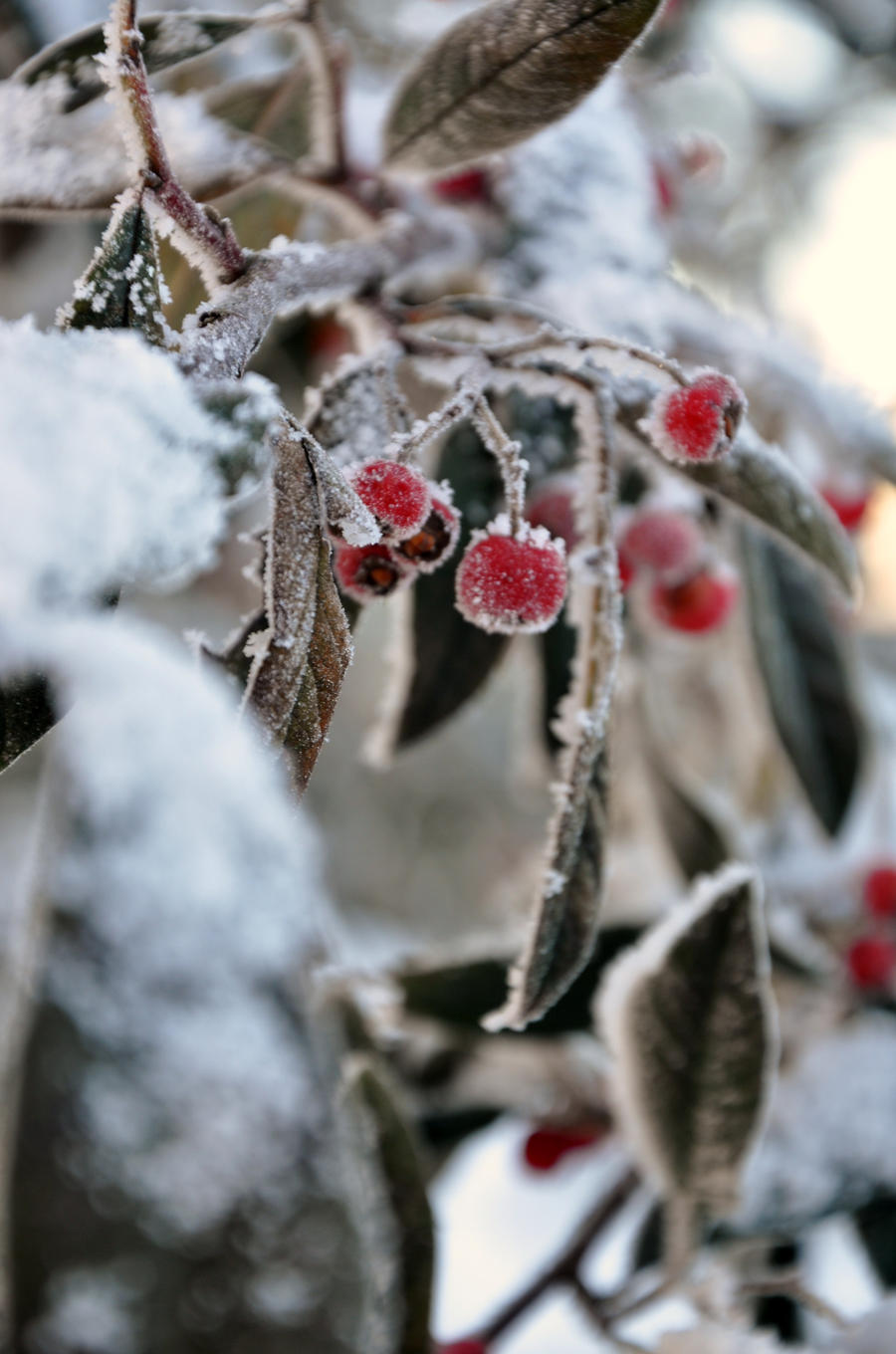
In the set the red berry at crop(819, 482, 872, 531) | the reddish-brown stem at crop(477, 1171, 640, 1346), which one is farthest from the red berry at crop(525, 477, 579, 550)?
the reddish-brown stem at crop(477, 1171, 640, 1346)

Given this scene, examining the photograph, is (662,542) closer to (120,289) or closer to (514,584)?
(514,584)

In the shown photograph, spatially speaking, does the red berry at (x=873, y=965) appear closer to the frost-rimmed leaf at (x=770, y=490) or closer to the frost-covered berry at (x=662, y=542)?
the frost-covered berry at (x=662, y=542)

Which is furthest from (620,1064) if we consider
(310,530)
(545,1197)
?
(545,1197)

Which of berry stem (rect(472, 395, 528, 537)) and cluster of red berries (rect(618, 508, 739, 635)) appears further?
cluster of red berries (rect(618, 508, 739, 635))

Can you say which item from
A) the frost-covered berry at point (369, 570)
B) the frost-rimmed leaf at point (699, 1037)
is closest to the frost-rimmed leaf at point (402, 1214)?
the frost-rimmed leaf at point (699, 1037)

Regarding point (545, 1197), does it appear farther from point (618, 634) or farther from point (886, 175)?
point (886, 175)

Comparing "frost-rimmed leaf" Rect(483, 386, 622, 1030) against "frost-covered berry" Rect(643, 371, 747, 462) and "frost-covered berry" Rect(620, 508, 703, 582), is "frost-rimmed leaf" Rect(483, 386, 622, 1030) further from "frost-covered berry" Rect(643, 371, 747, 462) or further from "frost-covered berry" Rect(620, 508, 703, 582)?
"frost-covered berry" Rect(620, 508, 703, 582)
